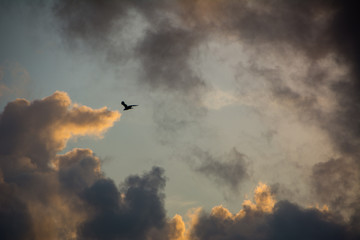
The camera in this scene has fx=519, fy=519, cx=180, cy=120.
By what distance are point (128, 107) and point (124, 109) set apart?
7.97 ft

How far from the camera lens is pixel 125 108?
156m

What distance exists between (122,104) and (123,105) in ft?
2.38

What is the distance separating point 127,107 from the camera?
15712cm

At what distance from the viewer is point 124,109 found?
155m

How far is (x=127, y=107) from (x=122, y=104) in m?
2.19

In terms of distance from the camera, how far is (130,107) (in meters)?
157

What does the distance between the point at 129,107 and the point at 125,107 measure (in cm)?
121

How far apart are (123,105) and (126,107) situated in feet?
3.94

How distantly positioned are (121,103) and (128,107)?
292cm

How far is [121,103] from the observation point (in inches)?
6117

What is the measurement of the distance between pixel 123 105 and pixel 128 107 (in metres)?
1.82

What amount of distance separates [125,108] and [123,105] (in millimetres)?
1086

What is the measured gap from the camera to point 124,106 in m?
157

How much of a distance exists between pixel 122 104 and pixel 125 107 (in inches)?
67.2
